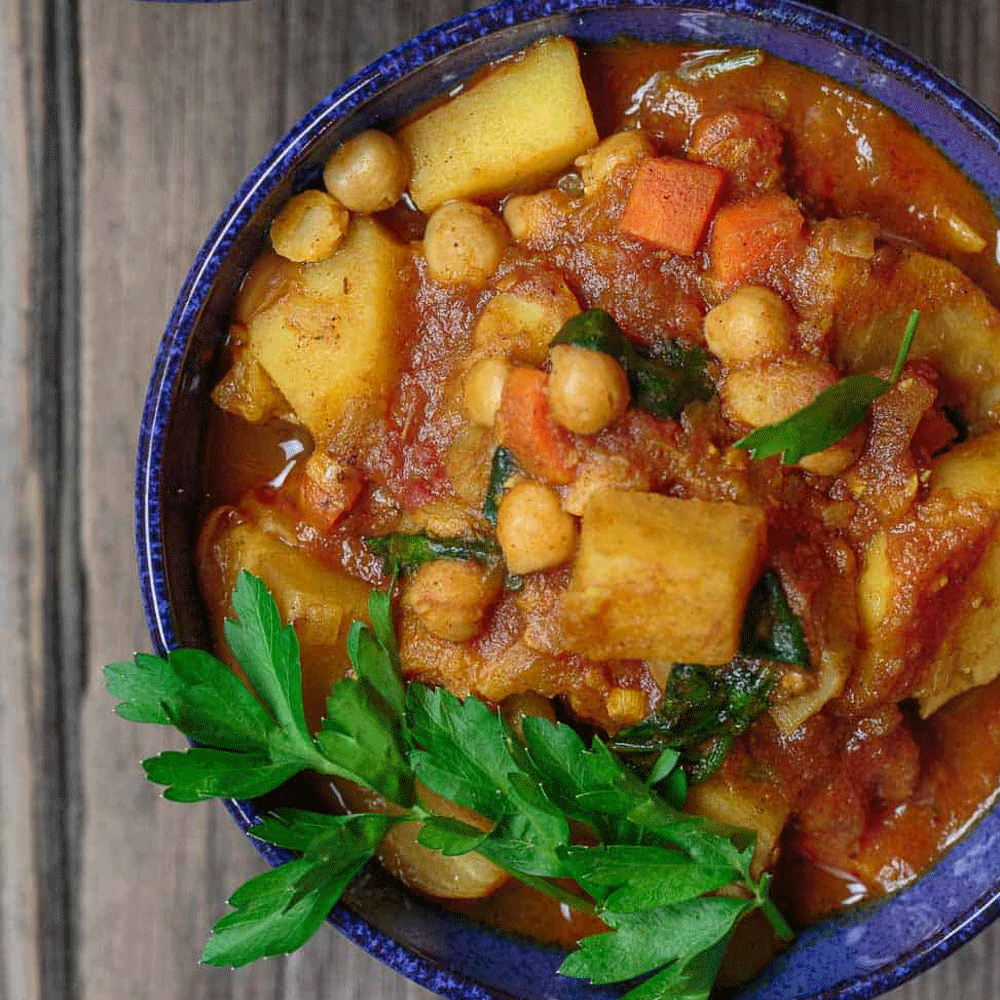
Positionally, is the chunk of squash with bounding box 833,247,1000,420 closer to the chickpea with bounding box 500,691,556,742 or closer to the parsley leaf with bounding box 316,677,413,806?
the chickpea with bounding box 500,691,556,742

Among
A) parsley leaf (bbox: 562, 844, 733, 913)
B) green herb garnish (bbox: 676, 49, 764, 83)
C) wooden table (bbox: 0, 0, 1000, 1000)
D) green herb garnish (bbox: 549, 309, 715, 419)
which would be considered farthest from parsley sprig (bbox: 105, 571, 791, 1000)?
green herb garnish (bbox: 676, 49, 764, 83)

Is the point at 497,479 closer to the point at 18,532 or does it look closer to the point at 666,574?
the point at 666,574

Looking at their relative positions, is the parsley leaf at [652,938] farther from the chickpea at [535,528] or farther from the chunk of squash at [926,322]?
the chunk of squash at [926,322]

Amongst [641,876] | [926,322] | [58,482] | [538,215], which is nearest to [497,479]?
[538,215]

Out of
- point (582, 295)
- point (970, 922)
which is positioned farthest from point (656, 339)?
point (970, 922)

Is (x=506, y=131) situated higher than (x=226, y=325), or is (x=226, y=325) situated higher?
(x=506, y=131)

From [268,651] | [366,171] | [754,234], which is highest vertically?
[366,171]
